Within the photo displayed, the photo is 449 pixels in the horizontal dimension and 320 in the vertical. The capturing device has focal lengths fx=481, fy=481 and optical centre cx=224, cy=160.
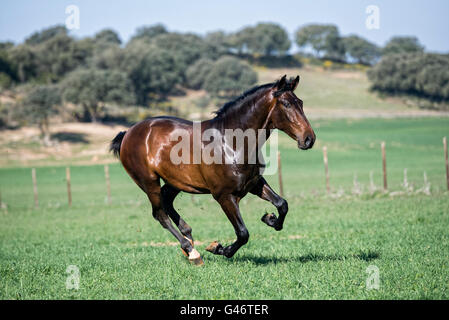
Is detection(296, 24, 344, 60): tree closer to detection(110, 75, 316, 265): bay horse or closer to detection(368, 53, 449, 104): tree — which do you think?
detection(368, 53, 449, 104): tree

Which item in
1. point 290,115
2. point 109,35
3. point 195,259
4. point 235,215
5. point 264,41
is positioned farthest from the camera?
point 109,35

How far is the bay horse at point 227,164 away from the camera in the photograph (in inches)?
267

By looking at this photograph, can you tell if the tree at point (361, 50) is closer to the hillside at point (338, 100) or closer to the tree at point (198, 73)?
the hillside at point (338, 100)

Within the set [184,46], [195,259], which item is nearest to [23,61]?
[184,46]

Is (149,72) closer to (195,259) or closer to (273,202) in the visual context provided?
(195,259)

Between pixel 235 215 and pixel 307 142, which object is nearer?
pixel 307 142

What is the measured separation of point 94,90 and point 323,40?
327 ft

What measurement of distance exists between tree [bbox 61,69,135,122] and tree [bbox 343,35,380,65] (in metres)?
98.8

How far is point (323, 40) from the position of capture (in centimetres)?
14975

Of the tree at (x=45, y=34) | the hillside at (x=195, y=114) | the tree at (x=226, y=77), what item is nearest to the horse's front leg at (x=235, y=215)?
the hillside at (x=195, y=114)

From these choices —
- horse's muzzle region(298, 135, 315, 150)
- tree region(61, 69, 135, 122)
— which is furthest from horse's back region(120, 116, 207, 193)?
tree region(61, 69, 135, 122)

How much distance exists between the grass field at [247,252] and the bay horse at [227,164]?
2.44ft

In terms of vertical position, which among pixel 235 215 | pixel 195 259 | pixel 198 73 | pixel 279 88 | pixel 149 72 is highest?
pixel 198 73
